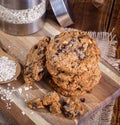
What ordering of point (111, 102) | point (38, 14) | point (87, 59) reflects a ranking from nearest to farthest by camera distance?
point (87, 59), point (111, 102), point (38, 14)

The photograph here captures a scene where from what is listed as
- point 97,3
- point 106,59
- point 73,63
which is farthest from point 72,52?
point 97,3

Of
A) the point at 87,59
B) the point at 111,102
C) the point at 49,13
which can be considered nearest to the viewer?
the point at 87,59

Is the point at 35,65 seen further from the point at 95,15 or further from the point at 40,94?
the point at 95,15

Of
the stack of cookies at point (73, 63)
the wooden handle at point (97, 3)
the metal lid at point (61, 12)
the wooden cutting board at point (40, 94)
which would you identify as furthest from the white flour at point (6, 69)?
the wooden handle at point (97, 3)

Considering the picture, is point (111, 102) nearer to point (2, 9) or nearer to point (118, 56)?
point (118, 56)

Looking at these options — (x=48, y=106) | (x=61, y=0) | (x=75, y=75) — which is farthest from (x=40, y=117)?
(x=61, y=0)

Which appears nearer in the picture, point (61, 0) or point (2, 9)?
point (2, 9)
